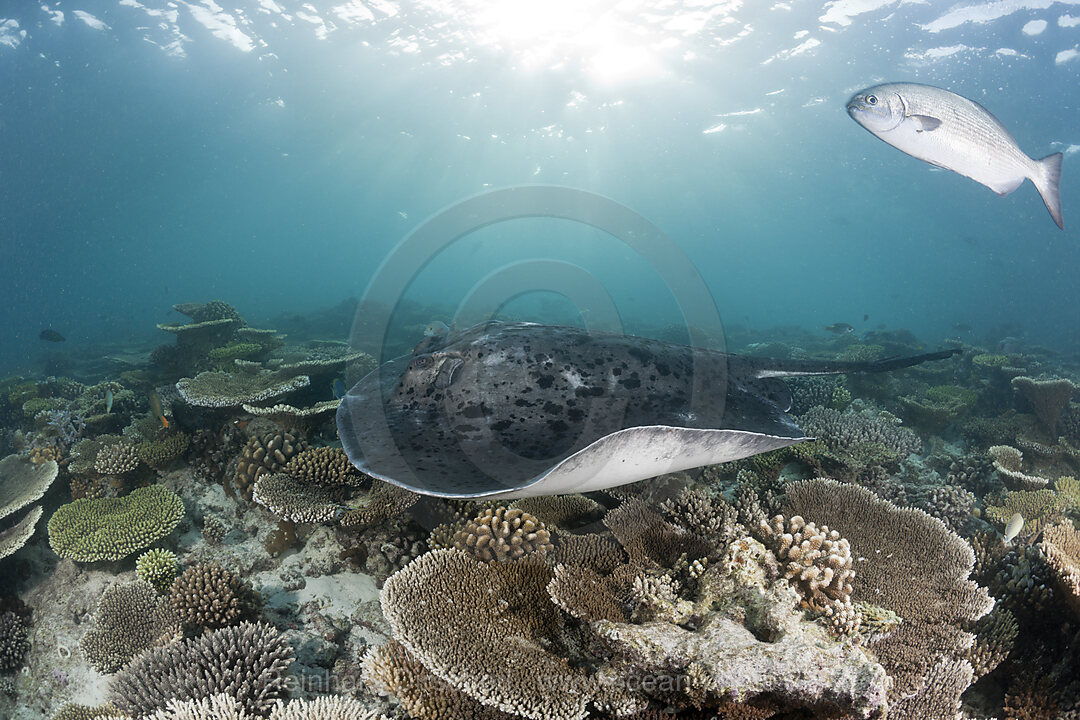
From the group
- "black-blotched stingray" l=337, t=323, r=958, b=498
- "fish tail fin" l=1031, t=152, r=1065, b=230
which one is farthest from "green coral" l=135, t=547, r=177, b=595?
"fish tail fin" l=1031, t=152, r=1065, b=230

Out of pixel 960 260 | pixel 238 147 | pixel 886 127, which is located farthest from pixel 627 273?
pixel 886 127

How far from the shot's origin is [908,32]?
1934cm

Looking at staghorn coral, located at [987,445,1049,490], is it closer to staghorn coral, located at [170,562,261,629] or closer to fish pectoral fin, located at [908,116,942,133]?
fish pectoral fin, located at [908,116,942,133]

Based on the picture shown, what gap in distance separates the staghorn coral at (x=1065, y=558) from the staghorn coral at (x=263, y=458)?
6.46 metres

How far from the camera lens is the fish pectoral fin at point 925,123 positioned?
139 inches

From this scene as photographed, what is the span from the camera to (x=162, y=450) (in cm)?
519

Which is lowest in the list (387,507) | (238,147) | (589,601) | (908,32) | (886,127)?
(387,507)

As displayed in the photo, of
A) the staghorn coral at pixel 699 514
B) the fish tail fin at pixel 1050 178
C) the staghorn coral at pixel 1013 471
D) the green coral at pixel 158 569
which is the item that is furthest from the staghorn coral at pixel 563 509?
the staghorn coral at pixel 1013 471

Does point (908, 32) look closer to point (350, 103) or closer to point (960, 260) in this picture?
point (350, 103)

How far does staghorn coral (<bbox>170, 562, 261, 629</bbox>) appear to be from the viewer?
3250mm

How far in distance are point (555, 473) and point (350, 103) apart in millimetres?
38777

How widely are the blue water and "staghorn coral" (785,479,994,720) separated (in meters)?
24.2

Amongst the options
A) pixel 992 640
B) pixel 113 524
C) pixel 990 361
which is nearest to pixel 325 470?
pixel 113 524

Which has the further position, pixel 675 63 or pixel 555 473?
pixel 675 63
